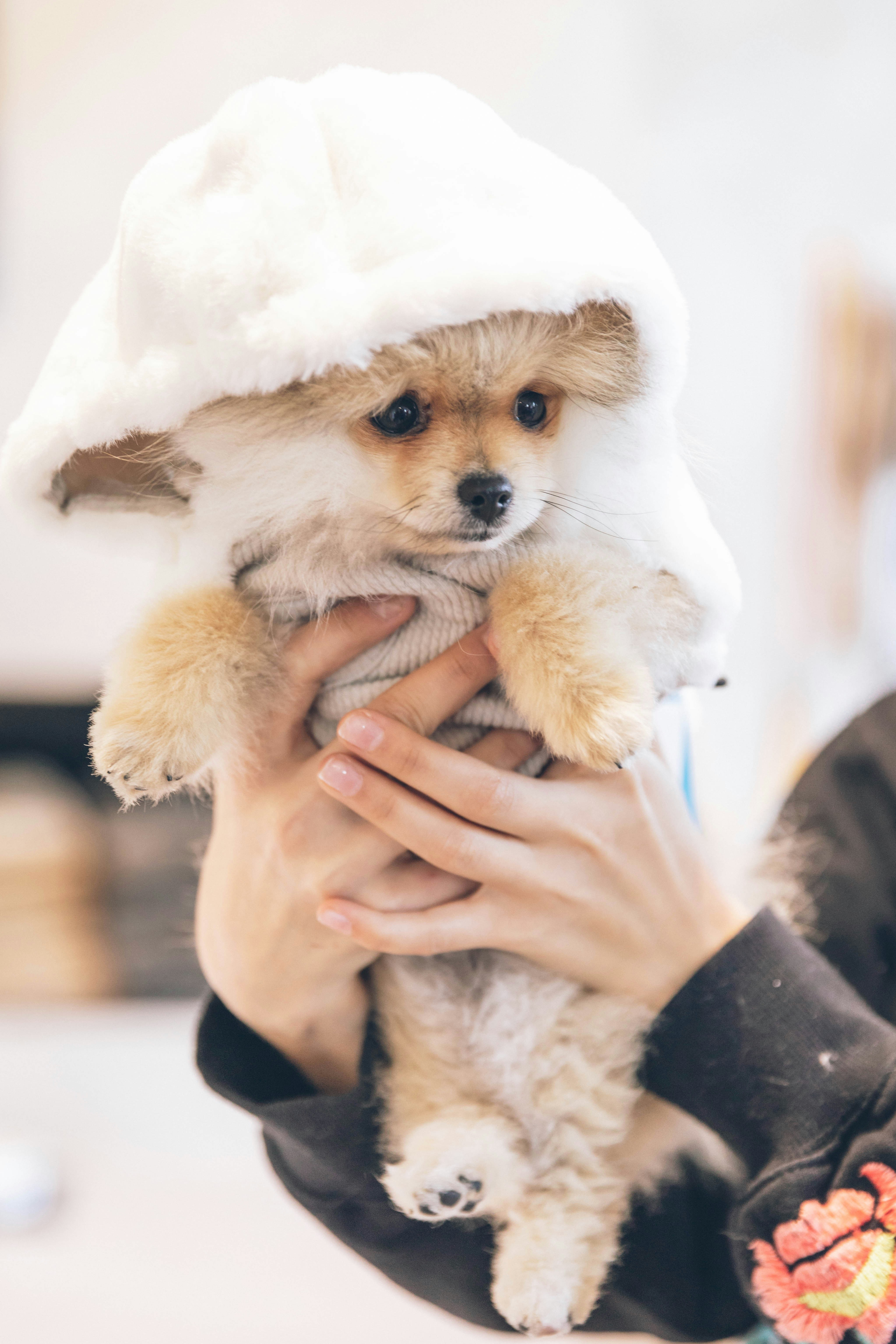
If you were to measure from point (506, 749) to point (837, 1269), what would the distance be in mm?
534

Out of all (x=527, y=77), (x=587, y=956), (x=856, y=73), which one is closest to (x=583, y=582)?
(x=587, y=956)

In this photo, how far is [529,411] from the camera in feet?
2.95

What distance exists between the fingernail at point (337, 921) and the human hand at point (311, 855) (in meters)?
0.04

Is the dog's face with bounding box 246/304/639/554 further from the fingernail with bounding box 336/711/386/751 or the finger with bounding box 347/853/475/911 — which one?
the finger with bounding box 347/853/475/911

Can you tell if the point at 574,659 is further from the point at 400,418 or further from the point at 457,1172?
the point at 457,1172

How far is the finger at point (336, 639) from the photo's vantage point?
0.96m

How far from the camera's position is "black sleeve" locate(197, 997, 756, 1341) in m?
1.03

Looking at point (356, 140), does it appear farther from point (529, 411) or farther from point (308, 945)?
point (308, 945)

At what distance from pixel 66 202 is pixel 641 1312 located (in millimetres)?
3038

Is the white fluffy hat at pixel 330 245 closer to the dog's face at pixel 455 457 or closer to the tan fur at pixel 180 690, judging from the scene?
the dog's face at pixel 455 457

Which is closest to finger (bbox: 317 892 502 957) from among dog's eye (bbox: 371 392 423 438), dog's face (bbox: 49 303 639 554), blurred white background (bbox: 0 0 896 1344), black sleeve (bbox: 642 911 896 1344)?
black sleeve (bbox: 642 911 896 1344)

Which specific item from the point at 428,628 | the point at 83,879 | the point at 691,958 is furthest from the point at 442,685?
the point at 83,879

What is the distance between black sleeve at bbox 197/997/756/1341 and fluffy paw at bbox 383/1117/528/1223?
0.08 meters

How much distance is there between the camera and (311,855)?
1017 mm
